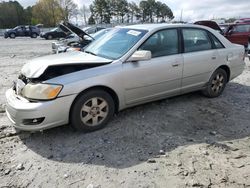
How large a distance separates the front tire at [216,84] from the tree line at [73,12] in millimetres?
58422

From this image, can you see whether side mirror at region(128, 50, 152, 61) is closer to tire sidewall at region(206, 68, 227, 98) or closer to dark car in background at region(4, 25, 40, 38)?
tire sidewall at region(206, 68, 227, 98)

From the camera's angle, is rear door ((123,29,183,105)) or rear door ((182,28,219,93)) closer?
rear door ((123,29,183,105))

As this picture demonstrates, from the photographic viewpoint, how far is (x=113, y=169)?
3.10 metres

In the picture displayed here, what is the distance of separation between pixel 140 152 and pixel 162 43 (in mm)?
2061

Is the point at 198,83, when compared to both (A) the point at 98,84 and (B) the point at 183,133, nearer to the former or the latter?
(B) the point at 183,133

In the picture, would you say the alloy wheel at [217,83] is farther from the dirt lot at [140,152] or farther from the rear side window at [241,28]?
the rear side window at [241,28]

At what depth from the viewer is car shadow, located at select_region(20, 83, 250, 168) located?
340 cm

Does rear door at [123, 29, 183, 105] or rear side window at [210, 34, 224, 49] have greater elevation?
rear side window at [210, 34, 224, 49]

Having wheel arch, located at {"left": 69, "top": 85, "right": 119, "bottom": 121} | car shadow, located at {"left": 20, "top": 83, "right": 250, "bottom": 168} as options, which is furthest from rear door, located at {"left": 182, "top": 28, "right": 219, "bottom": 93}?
wheel arch, located at {"left": 69, "top": 85, "right": 119, "bottom": 121}

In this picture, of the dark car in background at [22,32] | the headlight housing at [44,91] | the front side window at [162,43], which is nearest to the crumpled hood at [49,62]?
the headlight housing at [44,91]

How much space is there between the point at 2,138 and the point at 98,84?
5.34 feet

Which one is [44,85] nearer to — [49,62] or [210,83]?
[49,62]

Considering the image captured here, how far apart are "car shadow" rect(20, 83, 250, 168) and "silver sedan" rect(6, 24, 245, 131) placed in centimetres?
28

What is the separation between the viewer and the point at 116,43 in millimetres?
4516
